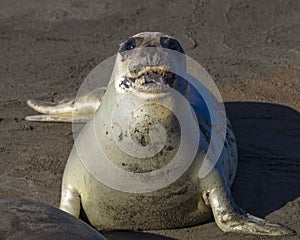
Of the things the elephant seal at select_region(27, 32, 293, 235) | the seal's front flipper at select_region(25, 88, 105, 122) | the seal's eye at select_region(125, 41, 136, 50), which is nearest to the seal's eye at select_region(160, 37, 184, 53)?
the elephant seal at select_region(27, 32, 293, 235)

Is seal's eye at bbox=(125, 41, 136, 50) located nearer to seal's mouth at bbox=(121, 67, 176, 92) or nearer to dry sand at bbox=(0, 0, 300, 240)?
seal's mouth at bbox=(121, 67, 176, 92)

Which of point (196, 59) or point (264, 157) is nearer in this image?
point (264, 157)

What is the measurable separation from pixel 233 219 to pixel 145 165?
598 mm

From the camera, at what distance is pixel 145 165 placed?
15.1ft

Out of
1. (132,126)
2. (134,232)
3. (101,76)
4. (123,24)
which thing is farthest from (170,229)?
(123,24)

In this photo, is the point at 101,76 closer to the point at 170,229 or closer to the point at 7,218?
the point at 170,229

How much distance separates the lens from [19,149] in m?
6.00

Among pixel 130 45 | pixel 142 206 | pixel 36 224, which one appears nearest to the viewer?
pixel 36 224

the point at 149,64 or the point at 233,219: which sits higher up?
the point at 149,64

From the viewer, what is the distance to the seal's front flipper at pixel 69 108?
618cm

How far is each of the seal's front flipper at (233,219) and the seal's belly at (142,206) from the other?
0.09 m

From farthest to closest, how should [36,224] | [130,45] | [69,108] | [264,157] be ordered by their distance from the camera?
[69,108] < [264,157] < [130,45] < [36,224]

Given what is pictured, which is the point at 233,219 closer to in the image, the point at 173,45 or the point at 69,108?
the point at 173,45

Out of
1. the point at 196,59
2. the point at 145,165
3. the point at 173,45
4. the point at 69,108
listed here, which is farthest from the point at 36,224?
the point at 196,59
